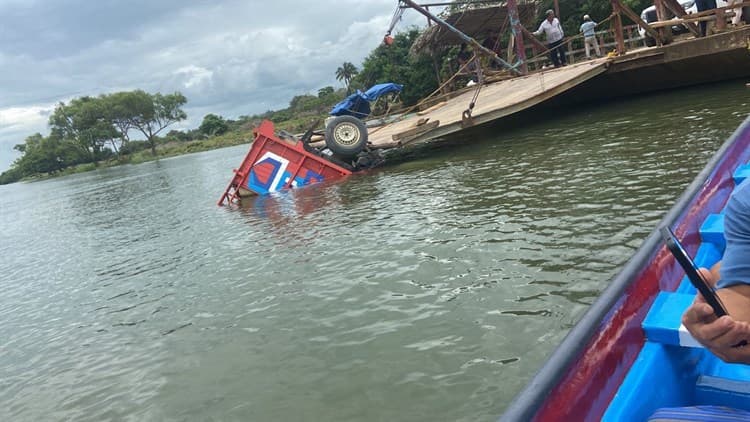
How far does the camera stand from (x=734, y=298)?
1.47 meters

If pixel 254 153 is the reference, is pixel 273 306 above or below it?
below

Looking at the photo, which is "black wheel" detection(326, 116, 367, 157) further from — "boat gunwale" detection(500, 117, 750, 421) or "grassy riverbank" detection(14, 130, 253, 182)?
"grassy riverbank" detection(14, 130, 253, 182)

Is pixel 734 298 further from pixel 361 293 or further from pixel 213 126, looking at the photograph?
pixel 213 126

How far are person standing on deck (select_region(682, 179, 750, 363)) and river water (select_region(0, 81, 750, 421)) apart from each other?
82.4 inches

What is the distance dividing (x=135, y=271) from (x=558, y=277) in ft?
23.7

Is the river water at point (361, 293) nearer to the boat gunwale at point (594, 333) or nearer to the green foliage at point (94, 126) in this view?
the boat gunwale at point (594, 333)

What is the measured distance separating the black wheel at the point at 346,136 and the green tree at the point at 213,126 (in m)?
101

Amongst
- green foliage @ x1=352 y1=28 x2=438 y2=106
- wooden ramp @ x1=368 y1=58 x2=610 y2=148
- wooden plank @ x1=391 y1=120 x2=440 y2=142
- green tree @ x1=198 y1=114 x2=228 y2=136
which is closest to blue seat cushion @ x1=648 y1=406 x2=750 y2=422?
wooden ramp @ x1=368 y1=58 x2=610 y2=148

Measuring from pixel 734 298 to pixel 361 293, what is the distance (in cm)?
450

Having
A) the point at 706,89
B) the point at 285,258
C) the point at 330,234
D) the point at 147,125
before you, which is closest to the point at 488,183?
the point at 330,234

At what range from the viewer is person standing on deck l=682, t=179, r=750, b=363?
145 cm

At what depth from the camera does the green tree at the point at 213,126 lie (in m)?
109

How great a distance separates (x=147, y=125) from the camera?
8225 centimetres

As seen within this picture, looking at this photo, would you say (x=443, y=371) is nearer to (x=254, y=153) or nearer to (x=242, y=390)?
(x=242, y=390)
